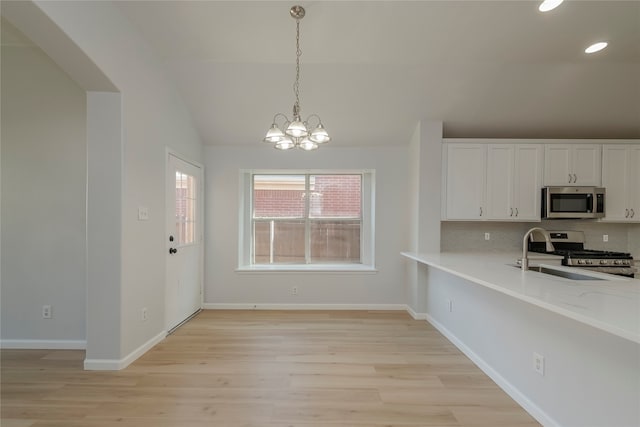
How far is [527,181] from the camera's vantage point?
12.1ft

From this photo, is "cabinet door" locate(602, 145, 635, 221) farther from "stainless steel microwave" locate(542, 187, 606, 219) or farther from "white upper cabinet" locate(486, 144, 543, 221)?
"white upper cabinet" locate(486, 144, 543, 221)

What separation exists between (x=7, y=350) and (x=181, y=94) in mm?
3170

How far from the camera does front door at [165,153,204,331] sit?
3318 mm

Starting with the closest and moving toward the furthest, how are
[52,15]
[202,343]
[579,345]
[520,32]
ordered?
1. [579,345]
2. [52,15]
3. [520,32]
4. [202,343]

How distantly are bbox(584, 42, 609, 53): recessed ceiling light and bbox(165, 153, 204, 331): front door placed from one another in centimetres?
449

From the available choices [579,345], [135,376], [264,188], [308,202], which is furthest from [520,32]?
[135,376]

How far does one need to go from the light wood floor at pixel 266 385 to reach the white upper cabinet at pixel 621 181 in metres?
2.83

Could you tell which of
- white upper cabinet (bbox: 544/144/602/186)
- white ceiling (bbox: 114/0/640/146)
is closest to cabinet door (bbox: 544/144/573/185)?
white upper cabinet (bbox: 544/144/602/186)

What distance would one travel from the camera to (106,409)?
204cm

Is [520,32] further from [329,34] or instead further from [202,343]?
[202,343]

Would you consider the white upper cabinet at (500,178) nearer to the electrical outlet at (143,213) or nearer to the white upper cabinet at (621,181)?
the white upper cabinet at (621,181)

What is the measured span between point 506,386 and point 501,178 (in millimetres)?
2432

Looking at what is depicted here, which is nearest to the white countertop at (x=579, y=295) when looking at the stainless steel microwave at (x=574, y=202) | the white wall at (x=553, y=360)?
the white wall at (x=553, y=360)

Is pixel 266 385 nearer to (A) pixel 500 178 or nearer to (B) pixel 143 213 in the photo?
(B) pixel 143 213
